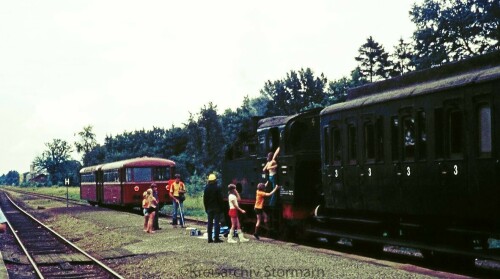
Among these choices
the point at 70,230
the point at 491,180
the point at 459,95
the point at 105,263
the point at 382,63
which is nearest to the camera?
the point at 491,180

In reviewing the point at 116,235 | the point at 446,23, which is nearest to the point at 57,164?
the point at 446,23

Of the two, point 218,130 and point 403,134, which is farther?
point 218,130

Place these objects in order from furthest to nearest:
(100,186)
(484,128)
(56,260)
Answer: (100,186)
(56,260)
(484,128)

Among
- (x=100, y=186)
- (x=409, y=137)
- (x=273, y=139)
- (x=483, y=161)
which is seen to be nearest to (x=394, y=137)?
(x=409, y=137)

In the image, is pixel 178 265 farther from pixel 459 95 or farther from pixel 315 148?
pixel 459 95

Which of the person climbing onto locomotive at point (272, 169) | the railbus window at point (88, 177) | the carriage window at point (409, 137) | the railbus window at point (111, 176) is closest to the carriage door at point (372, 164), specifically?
the carriage window at point (409, 137)

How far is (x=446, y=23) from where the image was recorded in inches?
1877

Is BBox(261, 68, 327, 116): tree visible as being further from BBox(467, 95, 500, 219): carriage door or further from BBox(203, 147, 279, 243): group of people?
BBox(467, 95, 500, 219): carriage door

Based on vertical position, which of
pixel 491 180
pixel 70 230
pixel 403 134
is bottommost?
pixel 70 230

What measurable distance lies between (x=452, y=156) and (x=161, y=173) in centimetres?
2746

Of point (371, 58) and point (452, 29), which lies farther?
point (371, 58)

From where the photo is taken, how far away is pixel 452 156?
11.7 meters

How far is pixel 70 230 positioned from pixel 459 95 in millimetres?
21466

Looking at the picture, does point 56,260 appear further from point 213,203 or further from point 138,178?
point 138,178
